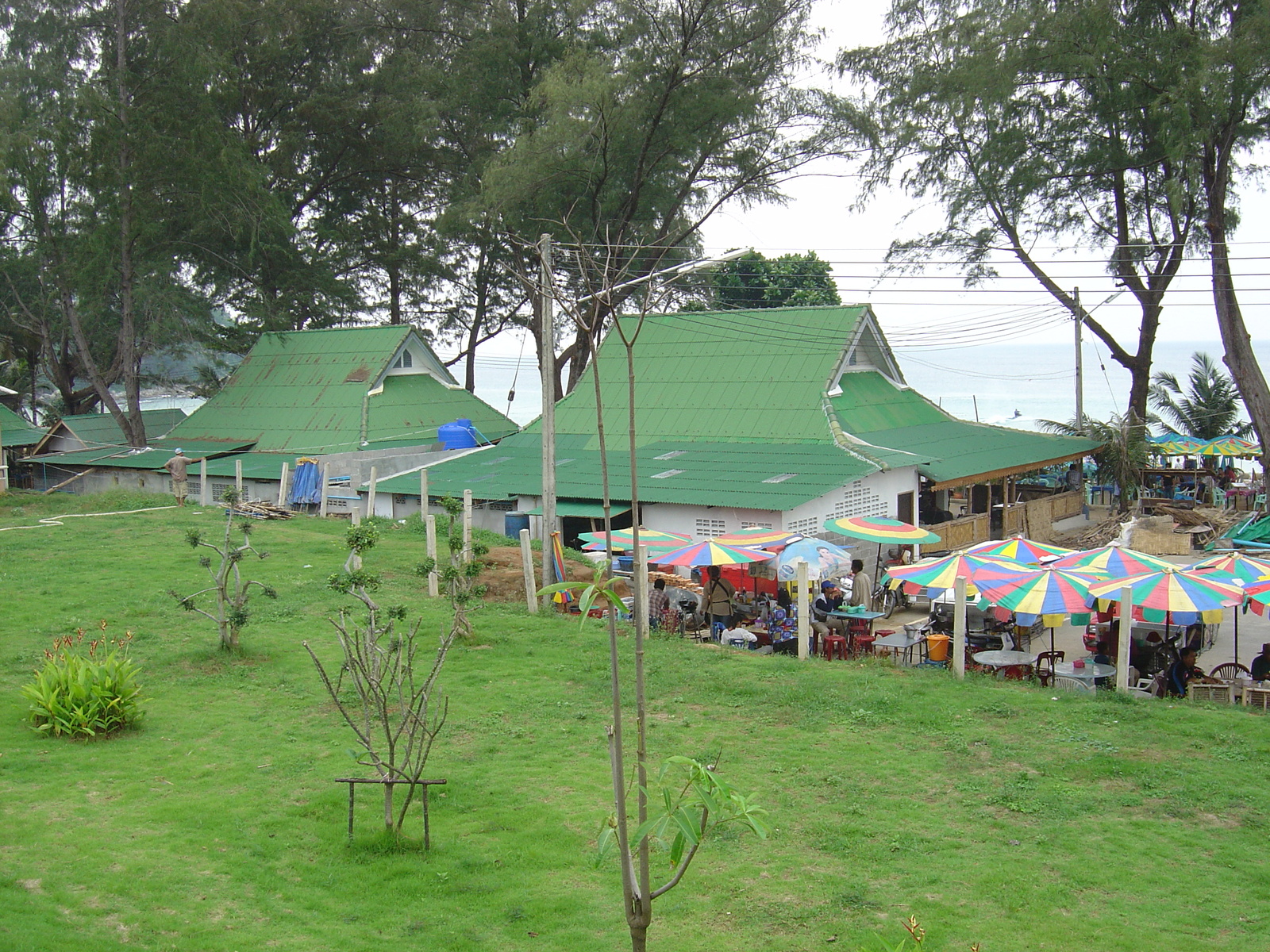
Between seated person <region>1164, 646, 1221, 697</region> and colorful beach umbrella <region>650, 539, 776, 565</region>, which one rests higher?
colorful beach umbrella <region>650, 539, 776, 565</region>

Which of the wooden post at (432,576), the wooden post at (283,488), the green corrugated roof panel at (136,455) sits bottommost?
the wooden post at (432,576)

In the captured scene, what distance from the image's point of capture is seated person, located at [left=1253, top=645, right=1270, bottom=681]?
566 inches

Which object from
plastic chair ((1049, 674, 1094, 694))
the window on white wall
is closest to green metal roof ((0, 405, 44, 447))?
the window on white wall

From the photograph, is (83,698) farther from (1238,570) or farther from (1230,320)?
(1230,320)

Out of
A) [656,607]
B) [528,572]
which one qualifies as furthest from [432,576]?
[656,607]

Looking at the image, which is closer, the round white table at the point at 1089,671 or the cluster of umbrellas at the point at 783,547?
the round white table at the point at 1089,671

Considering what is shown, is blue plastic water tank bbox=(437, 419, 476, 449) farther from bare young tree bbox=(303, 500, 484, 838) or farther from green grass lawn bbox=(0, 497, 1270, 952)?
green grass lawn bbox=(0, 497, 1270, 952)

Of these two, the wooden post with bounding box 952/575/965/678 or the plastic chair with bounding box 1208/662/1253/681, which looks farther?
the plastic chair with bounding box 1208/662/1253/681

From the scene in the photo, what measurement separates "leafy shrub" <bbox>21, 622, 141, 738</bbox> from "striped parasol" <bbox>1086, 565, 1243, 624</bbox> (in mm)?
11504

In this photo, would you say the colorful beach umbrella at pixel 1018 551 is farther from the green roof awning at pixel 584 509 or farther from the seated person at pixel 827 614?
the green roof awning at pixel 584 509

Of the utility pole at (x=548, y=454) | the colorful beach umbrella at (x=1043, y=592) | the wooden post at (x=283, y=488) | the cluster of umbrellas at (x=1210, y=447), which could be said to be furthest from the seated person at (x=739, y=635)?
the cluster of umbrellas at (x=1210, y=447)

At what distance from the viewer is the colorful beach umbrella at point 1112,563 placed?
14.9m

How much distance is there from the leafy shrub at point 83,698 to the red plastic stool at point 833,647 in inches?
368

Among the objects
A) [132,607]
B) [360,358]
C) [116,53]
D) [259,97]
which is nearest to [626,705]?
[132,607]
